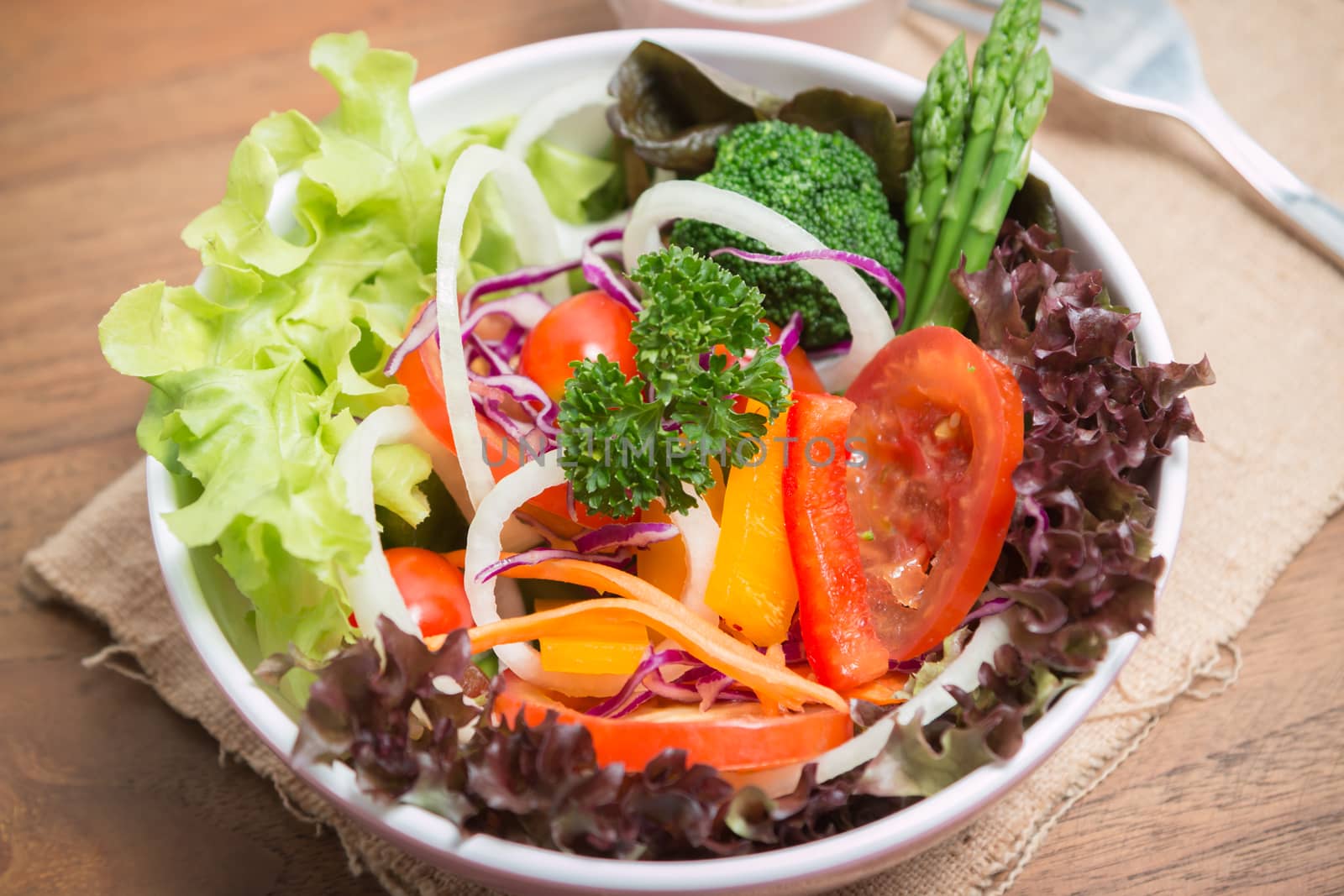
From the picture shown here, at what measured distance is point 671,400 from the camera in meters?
1.64

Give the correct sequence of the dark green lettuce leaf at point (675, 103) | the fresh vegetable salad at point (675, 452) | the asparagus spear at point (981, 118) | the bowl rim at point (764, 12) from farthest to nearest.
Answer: the bowl rim at point (764, 12) → the dark green lettuce leaf at point (675, 103) → the asparagus spear at point (981, 118) → the fresh vegetable salad at point (675, 452)

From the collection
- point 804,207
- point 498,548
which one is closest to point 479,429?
point 498,548

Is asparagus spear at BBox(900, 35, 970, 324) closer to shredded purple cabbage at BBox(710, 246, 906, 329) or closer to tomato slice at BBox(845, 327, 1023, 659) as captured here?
shredded purple cabbage at BBox(710, 246, 906, 329)

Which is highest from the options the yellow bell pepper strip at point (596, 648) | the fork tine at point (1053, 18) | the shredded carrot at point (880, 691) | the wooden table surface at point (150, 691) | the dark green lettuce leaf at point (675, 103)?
the fork tine at point (1053, 18)

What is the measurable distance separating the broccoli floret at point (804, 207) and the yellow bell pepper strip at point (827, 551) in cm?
32

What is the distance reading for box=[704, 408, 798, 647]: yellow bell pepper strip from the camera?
1660 mm

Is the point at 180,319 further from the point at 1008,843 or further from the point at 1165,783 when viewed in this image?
the point at 1165,783

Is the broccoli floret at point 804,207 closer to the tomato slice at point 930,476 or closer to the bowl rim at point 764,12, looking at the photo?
the tomato slice at point 930,476

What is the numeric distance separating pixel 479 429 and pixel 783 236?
→ 62 cm

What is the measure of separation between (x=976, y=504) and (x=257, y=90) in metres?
2.24

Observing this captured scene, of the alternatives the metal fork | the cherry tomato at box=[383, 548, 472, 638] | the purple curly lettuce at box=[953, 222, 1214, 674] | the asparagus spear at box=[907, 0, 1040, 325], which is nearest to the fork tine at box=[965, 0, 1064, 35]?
the metal fork

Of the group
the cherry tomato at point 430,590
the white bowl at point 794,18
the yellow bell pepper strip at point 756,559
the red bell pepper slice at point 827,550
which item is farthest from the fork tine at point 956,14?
the cherry tomato at point 430,590

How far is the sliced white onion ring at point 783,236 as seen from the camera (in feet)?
6.23

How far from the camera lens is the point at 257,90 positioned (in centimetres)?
288
